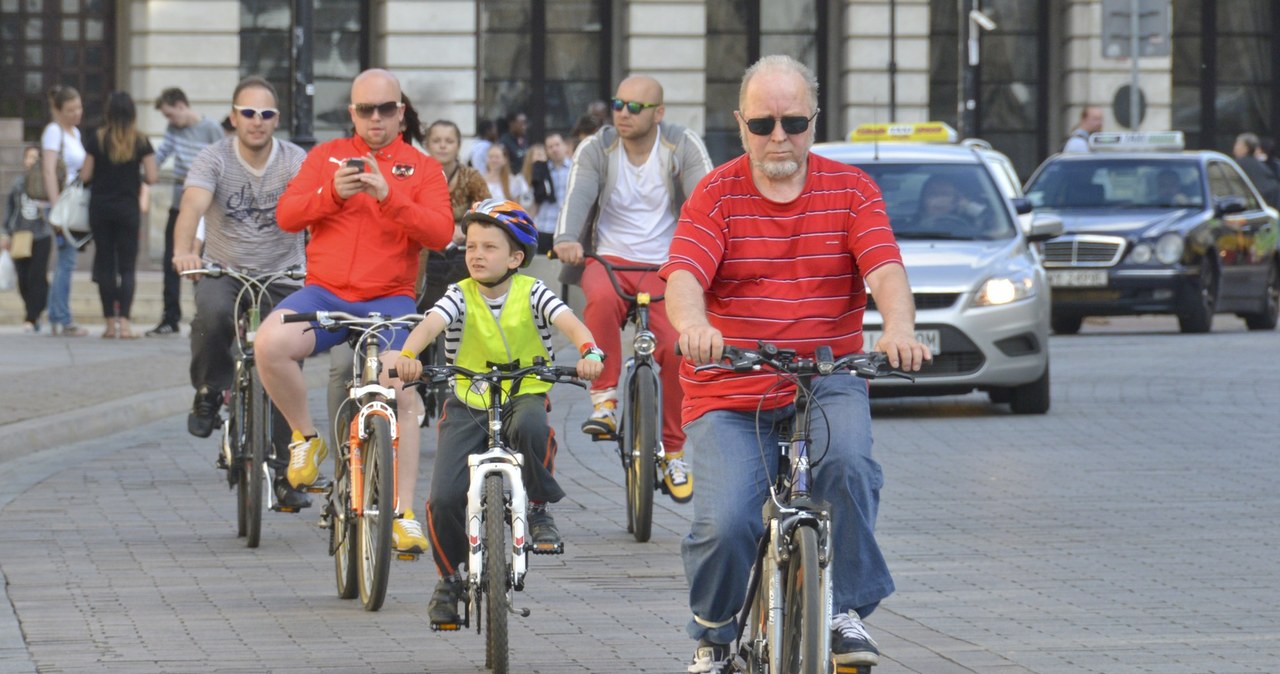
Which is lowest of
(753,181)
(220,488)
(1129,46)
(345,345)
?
(220,488)

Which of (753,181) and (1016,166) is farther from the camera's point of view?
(1016,166)

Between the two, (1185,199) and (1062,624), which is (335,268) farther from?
(1185,199)

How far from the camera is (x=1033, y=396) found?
14.7 m

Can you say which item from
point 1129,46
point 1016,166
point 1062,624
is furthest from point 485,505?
point 1016,166

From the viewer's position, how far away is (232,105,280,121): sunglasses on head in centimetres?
996

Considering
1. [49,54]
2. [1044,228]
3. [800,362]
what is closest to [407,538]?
[800,362]

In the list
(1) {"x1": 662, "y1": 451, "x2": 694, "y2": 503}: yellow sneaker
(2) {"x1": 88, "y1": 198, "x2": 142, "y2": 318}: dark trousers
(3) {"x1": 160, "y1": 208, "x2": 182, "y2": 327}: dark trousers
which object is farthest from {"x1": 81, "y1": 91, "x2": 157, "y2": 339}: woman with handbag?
(1) {"x1": 662, "y1": 451, "x2": 694, "y2": 503}: yellow sneaker

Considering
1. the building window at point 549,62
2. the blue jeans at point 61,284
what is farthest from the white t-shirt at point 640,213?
the building window at point 549,62

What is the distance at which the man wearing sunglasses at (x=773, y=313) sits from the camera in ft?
18.1

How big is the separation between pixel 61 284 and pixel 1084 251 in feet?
28.8

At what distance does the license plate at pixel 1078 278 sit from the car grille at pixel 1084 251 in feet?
0.23

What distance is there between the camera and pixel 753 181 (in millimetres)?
5727

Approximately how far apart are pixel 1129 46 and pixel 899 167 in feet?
43.0

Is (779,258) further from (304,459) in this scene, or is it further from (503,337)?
(304,459)
